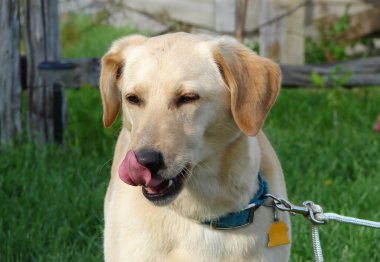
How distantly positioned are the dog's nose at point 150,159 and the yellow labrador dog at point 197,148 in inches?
2.8

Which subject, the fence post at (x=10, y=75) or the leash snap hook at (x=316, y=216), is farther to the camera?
the fence post at (x=10, y=75)

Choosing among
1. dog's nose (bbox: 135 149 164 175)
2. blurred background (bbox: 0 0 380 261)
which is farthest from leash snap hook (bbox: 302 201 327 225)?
blurred background (bbox: 0 0 380 261)

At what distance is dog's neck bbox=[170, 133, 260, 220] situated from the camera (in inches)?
119

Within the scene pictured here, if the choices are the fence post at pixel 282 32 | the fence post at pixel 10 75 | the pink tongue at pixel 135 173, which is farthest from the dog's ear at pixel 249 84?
the fence post at pixel 282 32

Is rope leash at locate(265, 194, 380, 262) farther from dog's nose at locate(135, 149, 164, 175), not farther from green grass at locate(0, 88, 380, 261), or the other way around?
green grass at locate(0, 88, 380, 261)

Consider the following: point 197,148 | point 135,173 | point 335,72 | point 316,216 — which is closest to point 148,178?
point 135,173

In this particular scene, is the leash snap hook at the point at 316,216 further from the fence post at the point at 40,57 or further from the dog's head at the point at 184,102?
the fence post at the point at 40,57

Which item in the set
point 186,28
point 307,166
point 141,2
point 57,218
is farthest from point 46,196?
point 141,2

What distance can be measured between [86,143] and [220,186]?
2.85 m

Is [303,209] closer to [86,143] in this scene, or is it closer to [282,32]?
[86,143]

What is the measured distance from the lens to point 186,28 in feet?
29.6

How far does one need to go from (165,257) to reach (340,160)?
274 cm

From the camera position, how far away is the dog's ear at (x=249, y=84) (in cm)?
288

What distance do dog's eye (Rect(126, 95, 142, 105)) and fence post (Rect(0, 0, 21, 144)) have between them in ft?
9.27
